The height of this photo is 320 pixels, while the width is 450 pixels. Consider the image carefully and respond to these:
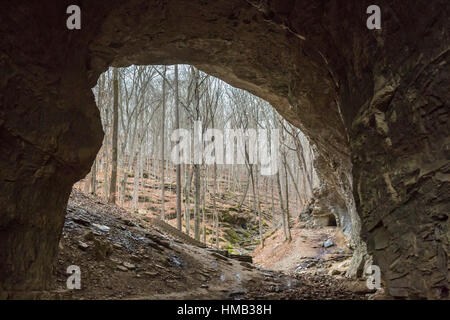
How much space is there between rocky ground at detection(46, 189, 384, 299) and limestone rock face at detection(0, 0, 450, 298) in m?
1.44

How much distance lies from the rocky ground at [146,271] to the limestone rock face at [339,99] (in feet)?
4.71

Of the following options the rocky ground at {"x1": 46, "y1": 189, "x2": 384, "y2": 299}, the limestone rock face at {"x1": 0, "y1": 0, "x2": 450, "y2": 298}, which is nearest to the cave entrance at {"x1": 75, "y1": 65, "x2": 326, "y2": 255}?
the rocky ground at {"x1": 46, "y1": 189, "x2": 384, "y2": 299}

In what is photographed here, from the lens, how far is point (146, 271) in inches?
274

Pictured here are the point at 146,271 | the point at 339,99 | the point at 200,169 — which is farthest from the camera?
the point at 200,169

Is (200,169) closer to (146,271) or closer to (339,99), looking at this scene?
→ (146,271)

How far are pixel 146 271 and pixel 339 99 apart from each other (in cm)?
538

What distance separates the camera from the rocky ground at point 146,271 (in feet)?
19.4

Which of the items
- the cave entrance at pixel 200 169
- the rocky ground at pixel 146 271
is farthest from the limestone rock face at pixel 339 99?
the cave entrance at pixel 200 169

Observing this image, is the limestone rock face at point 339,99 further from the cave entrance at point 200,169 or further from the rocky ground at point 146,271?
the cave entrance at point 200,169

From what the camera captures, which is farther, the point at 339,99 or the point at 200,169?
the point at 200,169

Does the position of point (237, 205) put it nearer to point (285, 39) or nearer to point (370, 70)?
point (285, 39)

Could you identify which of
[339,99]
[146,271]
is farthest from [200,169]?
[339,99]
